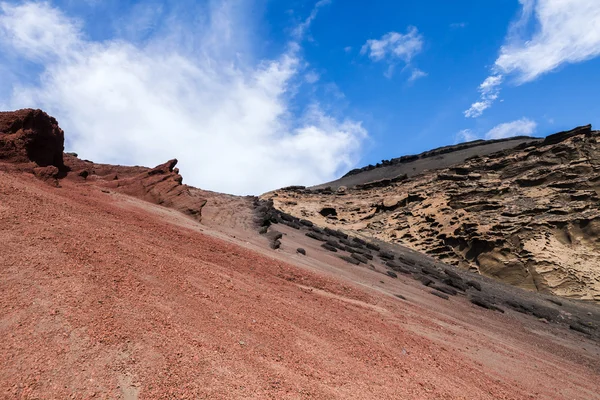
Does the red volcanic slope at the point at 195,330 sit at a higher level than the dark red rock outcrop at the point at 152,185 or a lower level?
lower

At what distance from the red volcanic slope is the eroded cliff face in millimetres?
12781

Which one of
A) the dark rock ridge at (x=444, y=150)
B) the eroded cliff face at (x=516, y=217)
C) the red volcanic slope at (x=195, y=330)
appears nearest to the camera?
the red volcanic slope at (x=195, y=330)

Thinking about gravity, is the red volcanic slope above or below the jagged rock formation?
below

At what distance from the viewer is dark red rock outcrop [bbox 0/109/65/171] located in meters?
12.1

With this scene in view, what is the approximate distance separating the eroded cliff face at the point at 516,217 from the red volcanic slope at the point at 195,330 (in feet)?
41.9

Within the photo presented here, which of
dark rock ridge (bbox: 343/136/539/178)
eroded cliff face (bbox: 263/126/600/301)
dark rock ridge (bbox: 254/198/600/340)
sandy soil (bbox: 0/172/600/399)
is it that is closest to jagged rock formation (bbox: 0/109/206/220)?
sandy soil (bbox: 0/172/600/399)

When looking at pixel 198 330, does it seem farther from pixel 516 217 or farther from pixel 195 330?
pixel 516 217

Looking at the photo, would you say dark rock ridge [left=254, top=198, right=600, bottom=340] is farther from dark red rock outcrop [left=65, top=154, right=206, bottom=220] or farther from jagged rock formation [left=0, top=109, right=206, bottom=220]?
jagged rock formation [left=0, top=109, right=206, bottom=220]

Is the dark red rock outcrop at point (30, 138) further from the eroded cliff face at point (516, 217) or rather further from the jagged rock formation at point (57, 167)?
the eroded cliff face at point (516, 217)

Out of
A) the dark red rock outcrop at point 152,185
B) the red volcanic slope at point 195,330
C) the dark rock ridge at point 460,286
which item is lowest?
the red volcanic slope at point 195,330

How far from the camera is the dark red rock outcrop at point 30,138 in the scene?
1209 cm

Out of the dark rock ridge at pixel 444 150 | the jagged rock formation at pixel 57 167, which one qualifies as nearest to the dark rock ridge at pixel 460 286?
the jagged rock formation at pixel 57 167

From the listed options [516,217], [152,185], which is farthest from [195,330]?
[516,217]

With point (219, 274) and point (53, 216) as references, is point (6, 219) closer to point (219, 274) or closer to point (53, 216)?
point (53, 216)
